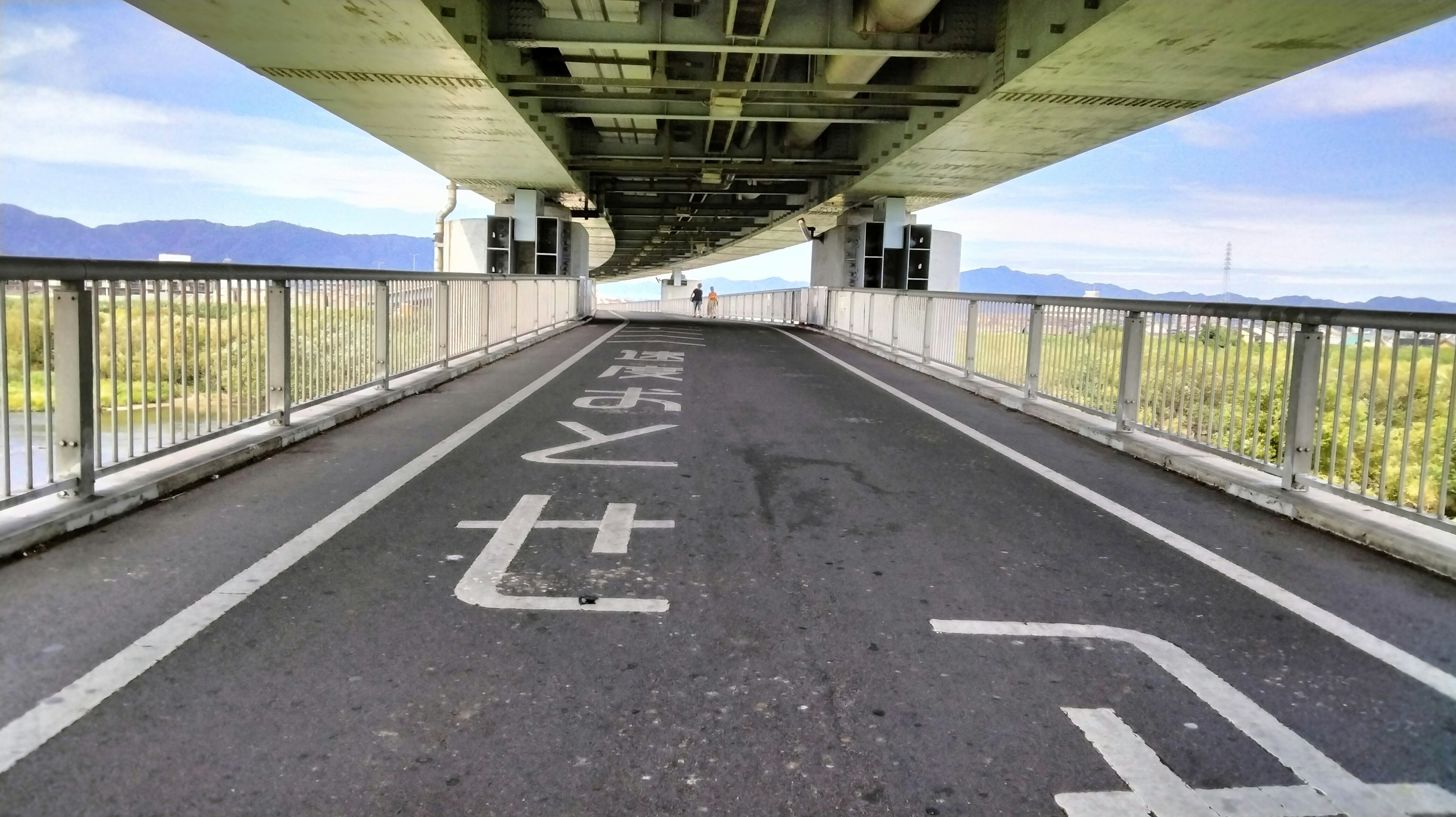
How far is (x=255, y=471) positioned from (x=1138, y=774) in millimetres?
5855

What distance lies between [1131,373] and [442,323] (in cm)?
842

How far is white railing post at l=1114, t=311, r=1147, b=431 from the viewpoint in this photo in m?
8.89

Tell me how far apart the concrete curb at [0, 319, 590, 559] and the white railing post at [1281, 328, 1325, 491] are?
701cm

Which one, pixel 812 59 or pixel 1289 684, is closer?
pixel 1289 684

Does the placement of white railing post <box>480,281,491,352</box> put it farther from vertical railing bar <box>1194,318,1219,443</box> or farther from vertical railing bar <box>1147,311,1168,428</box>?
vertical railing bar <box>1194,318,1219,443</box>

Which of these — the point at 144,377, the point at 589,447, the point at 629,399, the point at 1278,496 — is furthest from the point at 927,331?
the point at 144,377

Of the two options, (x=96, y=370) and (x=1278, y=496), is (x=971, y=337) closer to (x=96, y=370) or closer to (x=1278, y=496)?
(x=1278, y=496)

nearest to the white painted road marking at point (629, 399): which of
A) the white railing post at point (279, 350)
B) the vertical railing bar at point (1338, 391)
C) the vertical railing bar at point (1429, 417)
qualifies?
the white railing post at point (279, 350)

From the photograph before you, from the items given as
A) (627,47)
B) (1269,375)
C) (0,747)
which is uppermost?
(627,47)

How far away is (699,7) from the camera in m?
15.4

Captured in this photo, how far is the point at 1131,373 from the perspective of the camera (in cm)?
895

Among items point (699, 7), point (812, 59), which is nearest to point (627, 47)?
point (699, 7)

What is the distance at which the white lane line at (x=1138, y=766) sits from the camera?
8.73 ft

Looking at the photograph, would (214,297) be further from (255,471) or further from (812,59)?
(812,59)
